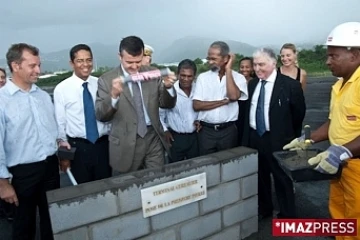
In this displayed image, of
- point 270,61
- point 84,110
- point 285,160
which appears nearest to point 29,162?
point 84,110

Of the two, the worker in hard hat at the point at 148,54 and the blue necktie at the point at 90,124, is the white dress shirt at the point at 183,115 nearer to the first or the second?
the worker in hard hat at the point at 148,54

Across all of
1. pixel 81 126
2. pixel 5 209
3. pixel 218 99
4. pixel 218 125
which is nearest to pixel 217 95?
pixel 218 99

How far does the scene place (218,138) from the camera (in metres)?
3.65

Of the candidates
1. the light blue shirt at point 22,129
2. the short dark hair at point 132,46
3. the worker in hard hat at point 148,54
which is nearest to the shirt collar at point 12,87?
the light blue shirt at point 22,129

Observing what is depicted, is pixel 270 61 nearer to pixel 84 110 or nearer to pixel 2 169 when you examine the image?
pixel 84 110

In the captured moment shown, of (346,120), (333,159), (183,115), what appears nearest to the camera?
(333,159)

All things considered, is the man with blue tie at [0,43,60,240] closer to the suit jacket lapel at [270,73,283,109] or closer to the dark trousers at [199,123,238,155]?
the dark trousers at [199,123,238,155]

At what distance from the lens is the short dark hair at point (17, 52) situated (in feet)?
9.16

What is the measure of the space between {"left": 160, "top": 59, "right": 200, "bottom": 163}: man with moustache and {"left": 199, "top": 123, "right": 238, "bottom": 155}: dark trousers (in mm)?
204

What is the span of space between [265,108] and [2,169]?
239cm

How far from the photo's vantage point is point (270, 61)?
3424 mm

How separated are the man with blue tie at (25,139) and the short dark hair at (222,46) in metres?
1.73

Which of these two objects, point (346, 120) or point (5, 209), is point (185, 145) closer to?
point (346, 120)

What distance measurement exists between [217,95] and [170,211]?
4.82 feet
